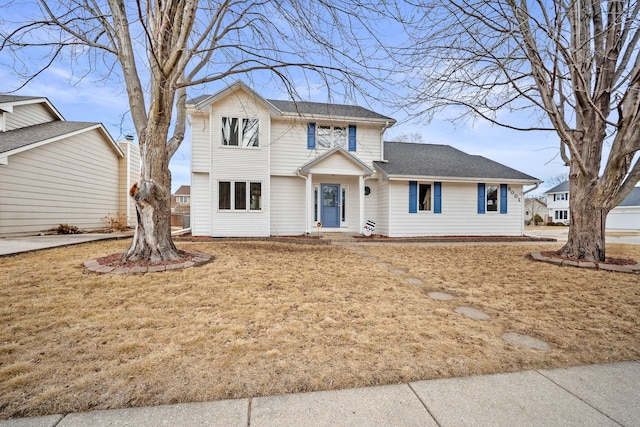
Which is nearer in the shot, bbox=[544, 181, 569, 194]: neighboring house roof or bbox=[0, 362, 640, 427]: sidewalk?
bbox=[0, 362, 640, 427]: sidewalk

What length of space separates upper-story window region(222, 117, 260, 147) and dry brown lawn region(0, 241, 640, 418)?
7252 millimetres

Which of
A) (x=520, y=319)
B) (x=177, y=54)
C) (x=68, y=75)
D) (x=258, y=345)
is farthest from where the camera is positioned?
(x=68, y=75)

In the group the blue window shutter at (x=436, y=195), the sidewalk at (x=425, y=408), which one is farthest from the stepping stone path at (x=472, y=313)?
the blue window shutter at (x=436, y=195)

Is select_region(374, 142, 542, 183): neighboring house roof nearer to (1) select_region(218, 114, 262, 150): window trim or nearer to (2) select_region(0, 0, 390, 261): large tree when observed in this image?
(1) select_region(218, 114, 262, 150): window trim

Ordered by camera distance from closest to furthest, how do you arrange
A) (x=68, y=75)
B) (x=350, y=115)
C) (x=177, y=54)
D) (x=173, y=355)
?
(x=173, y=355)
(x=177, y=54)
(x=68, y=75)
(x=350, y=115)

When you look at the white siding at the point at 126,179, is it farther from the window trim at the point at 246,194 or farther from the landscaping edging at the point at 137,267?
the landscaping edging at the point at 137,267

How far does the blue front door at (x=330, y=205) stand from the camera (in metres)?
13.2

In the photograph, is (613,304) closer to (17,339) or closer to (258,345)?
(258,345)

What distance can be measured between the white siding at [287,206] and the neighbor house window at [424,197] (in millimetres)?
5287

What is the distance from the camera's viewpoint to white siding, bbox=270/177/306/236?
1254cm

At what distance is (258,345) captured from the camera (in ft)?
8.93

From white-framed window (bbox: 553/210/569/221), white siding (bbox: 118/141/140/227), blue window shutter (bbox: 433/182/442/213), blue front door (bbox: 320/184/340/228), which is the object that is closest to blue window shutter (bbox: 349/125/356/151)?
blue front door (bbox: 320/184/340/228)

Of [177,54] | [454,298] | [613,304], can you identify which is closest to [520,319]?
[454,298]

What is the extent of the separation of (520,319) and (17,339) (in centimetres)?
544
